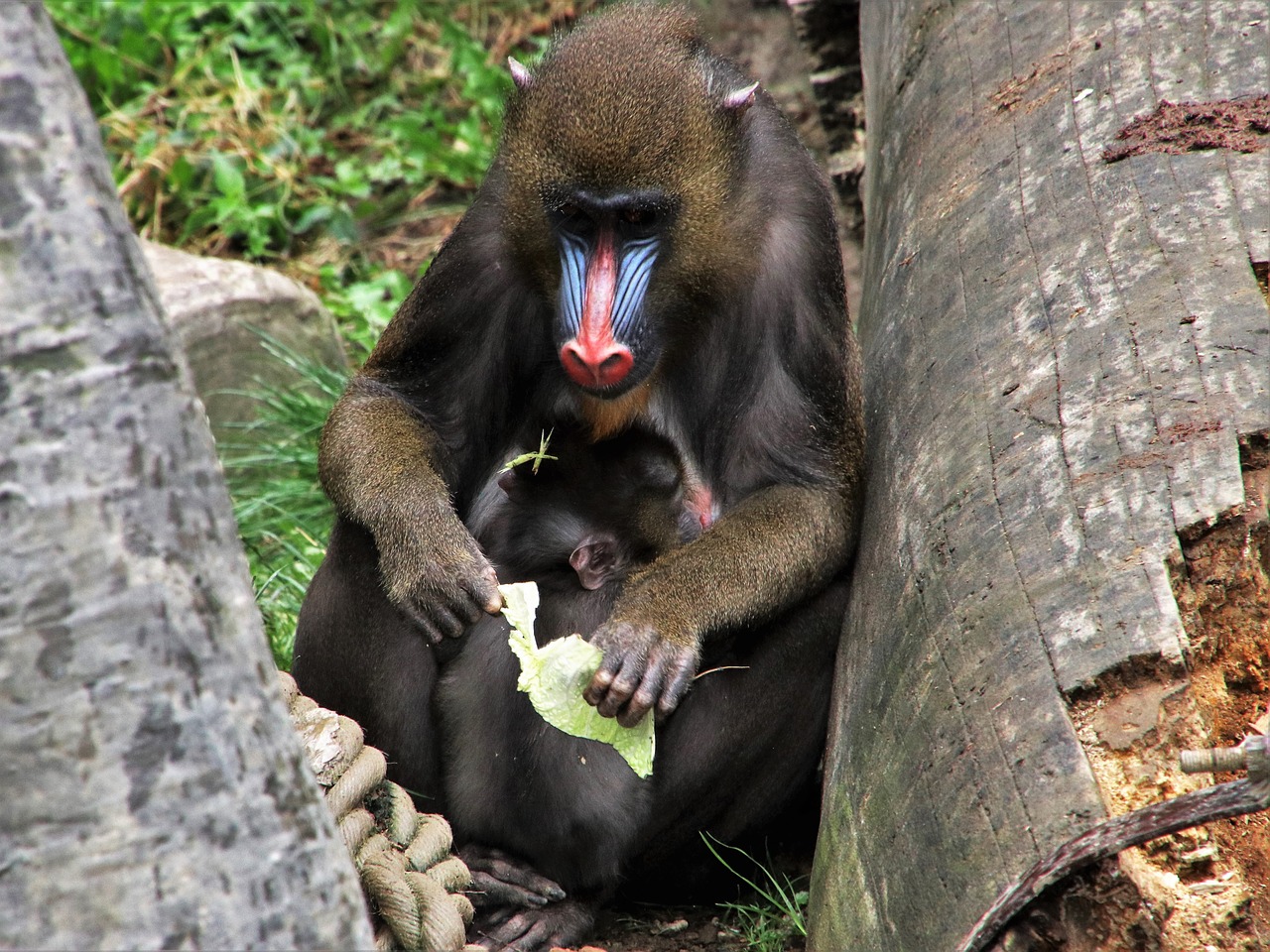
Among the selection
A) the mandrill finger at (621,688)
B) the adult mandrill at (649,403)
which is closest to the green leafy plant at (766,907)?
the adult mandrill at (649,403)

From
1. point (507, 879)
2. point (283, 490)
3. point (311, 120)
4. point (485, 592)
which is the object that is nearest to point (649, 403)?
point (485, 592)

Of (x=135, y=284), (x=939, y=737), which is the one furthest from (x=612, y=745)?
(x=135, y=284)

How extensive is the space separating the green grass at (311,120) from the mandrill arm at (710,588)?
10.1ft

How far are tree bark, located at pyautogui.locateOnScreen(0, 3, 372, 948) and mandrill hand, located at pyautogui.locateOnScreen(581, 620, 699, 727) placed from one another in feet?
5.02

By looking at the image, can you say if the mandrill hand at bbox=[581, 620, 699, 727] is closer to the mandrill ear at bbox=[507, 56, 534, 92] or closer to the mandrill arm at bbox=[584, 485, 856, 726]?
the mandrill arm at bbox=[584, 485, 856, 726]

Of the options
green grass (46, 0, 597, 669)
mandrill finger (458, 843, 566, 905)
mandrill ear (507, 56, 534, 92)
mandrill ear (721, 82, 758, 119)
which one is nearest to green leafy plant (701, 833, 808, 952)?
mandrill finger (458, 843, 566, 905)

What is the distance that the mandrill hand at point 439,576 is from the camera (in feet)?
10.6

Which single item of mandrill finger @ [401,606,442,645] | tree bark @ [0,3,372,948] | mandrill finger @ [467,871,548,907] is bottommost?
mandrill finger @ [467,871,548,907]

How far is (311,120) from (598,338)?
4798mm

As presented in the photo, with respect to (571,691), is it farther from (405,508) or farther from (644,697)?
(405,508)

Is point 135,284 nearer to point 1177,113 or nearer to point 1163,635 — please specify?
point 1163,635

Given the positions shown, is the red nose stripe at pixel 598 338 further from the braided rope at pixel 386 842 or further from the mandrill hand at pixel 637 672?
the braided rope at pixel 386 842

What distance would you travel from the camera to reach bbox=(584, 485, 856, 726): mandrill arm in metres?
3.03

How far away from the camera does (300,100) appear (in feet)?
24.4
